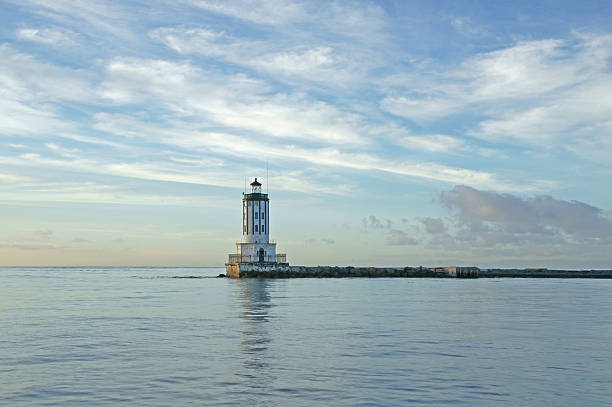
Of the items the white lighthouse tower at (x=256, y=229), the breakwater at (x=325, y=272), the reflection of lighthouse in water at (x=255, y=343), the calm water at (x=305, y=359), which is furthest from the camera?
the breakwater at (x=325, y=272)

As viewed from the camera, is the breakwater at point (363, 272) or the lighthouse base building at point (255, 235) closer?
the lighthouse base building at point (255, 235)

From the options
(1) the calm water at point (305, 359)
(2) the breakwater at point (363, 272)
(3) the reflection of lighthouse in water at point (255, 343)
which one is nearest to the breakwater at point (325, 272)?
(2) the breakwater at point (363, 272)

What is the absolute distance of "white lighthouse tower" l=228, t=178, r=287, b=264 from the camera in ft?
268

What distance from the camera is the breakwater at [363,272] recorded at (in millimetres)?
84375

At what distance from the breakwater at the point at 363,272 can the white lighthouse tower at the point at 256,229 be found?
127 centimetres

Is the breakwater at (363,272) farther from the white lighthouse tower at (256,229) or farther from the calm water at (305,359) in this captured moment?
the calm water at (305,359)

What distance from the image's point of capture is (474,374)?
1645 cm

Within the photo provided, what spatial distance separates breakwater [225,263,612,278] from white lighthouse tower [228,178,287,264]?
4.18ft

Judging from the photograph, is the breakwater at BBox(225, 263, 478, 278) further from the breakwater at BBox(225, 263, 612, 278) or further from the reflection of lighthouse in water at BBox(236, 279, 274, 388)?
the reflection of lighthouse in water at BBox(236, 279, 274, 388)

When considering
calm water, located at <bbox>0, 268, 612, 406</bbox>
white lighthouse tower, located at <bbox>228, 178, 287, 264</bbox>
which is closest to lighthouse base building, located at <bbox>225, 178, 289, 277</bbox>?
white lighthouse tower, located at <bbox>228, 178, 287, 264</bbox>

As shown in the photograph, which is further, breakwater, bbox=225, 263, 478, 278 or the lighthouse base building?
breakwater, bbox=225, 263, 478, 278

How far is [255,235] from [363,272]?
27.1m

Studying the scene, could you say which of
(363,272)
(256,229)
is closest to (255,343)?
(256,229)

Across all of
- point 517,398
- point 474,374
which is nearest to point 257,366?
point 474,374
